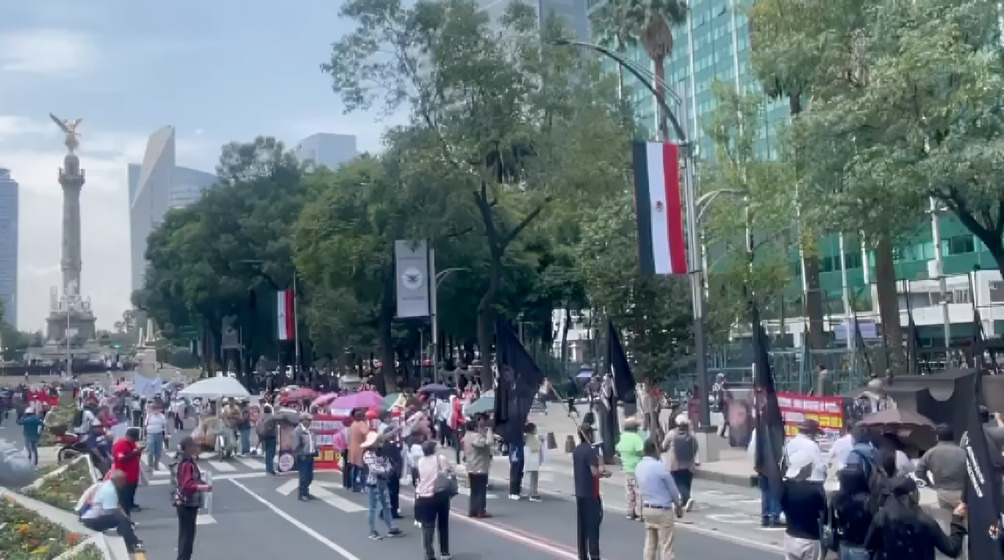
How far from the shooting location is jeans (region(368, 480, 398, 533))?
17.0m

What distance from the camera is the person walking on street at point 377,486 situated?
16.8m

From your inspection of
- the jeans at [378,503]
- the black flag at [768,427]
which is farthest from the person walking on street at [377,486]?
the black flag at [768,427]

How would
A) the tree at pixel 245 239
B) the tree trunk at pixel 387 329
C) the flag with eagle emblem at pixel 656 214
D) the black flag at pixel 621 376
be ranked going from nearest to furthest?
the black flag at pixel 621 376 → the flag with eagle emblem at pixel 656 214 → the tree trunk at pixel 387 329 → the tree at pixel 245 239

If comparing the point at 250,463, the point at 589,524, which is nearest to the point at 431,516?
the point at 589,524

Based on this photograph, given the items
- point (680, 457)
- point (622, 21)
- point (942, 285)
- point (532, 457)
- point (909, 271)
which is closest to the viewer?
point (680, 457)

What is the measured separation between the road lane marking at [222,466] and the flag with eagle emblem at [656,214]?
1214 centimetres

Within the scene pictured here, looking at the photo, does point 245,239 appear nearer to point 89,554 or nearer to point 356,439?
point 356,439

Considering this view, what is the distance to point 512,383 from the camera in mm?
19625

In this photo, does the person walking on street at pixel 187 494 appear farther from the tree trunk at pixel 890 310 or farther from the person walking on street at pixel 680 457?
the tree trunk at pixel 890 310

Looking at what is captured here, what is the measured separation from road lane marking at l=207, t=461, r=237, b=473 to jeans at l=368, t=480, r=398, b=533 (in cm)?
1337

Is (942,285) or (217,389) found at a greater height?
(942,285)

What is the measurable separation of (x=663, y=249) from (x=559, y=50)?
57.9 ft

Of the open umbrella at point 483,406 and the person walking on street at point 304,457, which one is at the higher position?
the open umbrella at point 483,406

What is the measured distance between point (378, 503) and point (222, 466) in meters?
15.1
